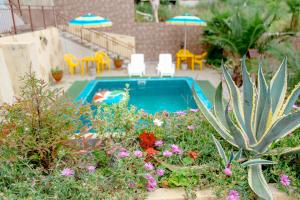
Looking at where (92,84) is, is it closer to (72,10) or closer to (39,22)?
(39,22)

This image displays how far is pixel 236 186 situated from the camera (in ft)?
6.61

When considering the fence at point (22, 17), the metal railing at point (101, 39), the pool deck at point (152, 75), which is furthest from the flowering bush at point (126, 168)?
the metal railing at point (101, 39)

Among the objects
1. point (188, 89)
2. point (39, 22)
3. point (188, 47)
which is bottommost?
point (188, 89)

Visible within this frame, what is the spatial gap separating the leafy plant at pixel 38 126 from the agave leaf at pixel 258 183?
4.99 feet

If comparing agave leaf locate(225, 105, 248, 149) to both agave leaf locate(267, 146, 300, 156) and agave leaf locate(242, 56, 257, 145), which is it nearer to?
agave leaf locate(242, 56, 257, 145)

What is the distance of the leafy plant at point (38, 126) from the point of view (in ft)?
6.78

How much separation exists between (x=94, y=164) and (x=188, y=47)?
1417cm

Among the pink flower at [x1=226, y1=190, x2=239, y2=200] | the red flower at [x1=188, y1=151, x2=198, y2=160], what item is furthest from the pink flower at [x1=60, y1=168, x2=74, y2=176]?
the pink flower at [x1=226, y1=190, x2=239, y2=200]

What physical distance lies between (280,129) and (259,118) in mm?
248

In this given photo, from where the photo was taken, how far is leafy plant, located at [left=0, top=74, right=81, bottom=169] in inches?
81.4

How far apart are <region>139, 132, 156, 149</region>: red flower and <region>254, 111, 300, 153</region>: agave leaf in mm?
956

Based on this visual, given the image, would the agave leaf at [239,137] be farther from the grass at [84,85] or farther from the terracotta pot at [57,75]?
the terracotta pot at [57,75]

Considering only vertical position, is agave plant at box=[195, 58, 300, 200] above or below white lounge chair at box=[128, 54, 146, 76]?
above

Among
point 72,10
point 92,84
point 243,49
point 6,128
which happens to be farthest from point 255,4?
point 6,128
